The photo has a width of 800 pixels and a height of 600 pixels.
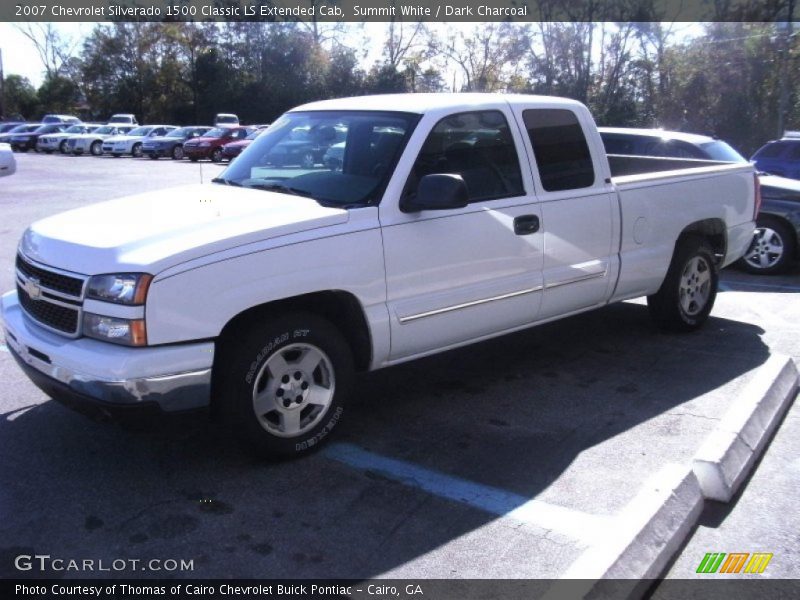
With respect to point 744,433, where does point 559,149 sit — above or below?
above

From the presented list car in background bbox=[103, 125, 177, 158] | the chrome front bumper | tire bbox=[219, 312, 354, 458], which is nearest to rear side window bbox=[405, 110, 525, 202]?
tire bbox=[219, 312, 354, 458]

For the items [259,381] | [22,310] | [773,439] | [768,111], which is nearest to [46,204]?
[22,310]

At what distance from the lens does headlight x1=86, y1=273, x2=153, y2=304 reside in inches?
149

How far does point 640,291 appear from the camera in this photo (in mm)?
6461

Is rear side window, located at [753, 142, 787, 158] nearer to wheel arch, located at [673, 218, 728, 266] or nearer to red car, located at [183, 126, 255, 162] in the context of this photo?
wheel arch, located at [673, 218, 728, 266]

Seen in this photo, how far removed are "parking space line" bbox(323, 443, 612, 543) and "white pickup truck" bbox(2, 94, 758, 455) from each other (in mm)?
294

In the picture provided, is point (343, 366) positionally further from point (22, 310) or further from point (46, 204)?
point (46, 204)

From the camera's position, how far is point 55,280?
4.20 m

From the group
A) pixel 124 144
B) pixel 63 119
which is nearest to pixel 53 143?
pixel 124 144

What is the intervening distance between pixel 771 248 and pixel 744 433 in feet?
21.2

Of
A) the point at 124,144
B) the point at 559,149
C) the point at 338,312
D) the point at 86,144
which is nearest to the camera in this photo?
the point at 338,312

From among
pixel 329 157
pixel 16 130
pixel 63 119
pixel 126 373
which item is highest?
pixel 63 119

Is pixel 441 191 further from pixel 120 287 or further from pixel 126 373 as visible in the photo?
pixel 126 373

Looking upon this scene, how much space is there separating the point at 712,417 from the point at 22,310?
421 cm
